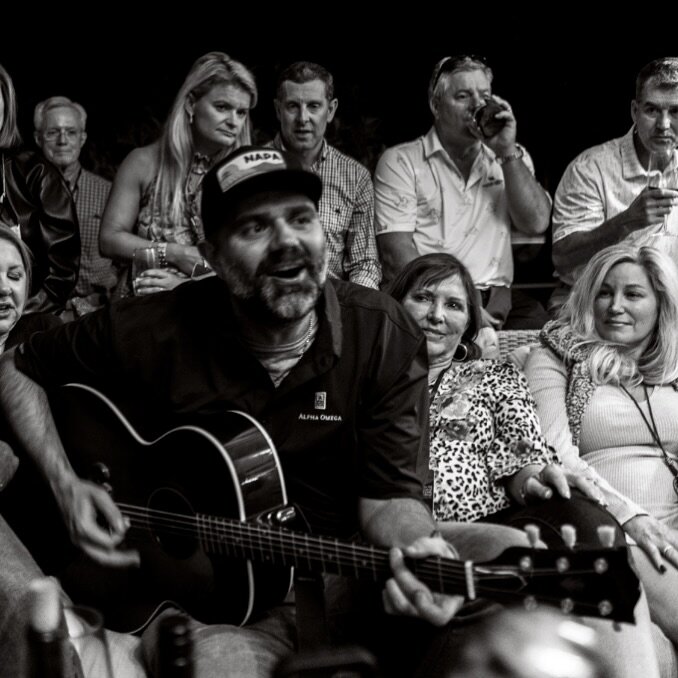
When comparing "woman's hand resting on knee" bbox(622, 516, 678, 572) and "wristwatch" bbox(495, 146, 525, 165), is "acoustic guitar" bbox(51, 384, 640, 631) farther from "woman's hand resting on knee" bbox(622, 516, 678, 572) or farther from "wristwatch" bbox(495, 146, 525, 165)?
"wristwatch" bbox(495, 146, 525, 165)

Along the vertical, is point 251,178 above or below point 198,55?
below

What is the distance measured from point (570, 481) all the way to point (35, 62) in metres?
4.82

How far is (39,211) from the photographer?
375 centimetres

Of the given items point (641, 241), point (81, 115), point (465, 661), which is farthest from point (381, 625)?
point (81, 115)

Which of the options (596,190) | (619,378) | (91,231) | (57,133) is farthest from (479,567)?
(57,133)

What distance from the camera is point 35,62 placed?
21.9 feet

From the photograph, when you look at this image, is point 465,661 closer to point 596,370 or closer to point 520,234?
point 596,370

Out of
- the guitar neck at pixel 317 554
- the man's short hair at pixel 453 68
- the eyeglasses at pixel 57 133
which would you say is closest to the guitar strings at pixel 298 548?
the guitar neck at pixel 317 554

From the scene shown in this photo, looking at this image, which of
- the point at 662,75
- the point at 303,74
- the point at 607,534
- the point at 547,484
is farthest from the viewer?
the point at 303,74

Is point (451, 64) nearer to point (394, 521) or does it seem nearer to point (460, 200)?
point (460, 200)

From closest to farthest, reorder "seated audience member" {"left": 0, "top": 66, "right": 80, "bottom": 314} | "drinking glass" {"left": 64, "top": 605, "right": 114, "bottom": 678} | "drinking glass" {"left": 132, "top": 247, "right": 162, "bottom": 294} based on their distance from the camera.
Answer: "drinking glass" {"left": 64, "top": 605, "right": 114, "bottom": 678}, "drinking glass" {"left": 132, "top": 247, "right": 162, "bottom": 294}, "seated audience member" {"left": 0, "top": 66, "right": 80, "bottom": 314}

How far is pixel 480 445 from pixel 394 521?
0.80 metres

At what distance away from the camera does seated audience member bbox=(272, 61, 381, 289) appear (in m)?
4.29

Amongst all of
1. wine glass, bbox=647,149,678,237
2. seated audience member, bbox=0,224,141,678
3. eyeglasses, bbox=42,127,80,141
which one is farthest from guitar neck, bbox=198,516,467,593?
eyeglasses, bbox=42,127,80,141
